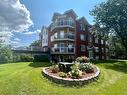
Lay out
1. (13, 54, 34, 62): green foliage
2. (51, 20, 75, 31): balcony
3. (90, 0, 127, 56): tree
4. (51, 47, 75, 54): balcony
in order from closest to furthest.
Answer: (90, 0, 127, 56): tree, (13, 54, 34, 62): green foliage, (51, 47, 75, 54): balcony, (51, 20, 75, 31): balcony

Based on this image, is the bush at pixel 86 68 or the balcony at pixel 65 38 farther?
the balcony at pixel 65 38

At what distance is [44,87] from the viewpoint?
14680 millimetres

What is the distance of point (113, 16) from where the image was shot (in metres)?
40.9

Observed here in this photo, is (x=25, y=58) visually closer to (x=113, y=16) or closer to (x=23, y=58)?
(x=23, y=58)

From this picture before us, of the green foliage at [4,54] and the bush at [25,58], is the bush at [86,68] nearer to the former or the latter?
the green foliage at [4,54]

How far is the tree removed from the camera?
4019 cm

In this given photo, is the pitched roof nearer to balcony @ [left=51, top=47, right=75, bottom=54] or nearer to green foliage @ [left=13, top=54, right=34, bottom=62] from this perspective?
balcony @ [left=51, top=47, right=75, bottom=54]

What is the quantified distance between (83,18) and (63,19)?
742 centimetres

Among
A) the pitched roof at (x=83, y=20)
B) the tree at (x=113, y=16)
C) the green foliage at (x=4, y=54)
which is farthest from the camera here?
the pitched roof at (x=83, y=20)

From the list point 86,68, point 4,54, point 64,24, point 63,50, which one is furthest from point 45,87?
point 64,24

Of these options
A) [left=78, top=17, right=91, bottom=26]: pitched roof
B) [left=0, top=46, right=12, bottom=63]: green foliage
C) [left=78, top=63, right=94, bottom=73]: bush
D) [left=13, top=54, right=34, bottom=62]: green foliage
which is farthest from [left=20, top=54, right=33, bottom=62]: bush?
[left=78, top=63, right=94, bottom=73]: bush

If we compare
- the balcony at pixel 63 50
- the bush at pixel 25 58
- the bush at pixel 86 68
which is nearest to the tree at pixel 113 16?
the balcony at pixel 63 50

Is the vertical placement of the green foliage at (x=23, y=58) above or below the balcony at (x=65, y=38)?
below

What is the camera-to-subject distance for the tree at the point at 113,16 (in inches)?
1582
